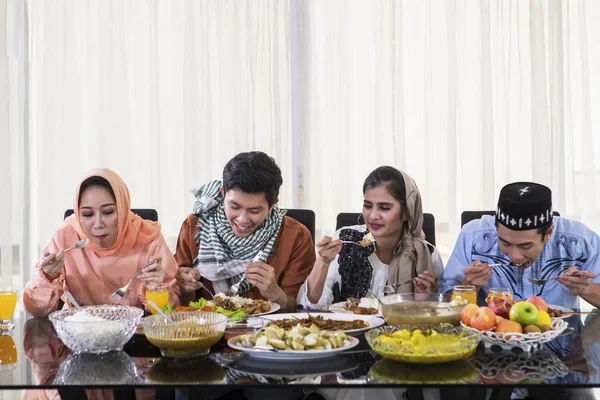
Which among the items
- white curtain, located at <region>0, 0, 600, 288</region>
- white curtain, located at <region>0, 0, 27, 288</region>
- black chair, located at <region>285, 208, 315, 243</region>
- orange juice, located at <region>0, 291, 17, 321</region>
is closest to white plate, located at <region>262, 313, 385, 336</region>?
orange juice, located at <region>0, 291, 17, 321</region>

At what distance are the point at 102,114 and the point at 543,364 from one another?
125 inches

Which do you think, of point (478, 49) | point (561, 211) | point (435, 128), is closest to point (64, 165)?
point (435, 128)

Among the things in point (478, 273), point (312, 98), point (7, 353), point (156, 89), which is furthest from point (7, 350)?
point (312, 98)

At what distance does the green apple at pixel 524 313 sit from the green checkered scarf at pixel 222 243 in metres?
1.18

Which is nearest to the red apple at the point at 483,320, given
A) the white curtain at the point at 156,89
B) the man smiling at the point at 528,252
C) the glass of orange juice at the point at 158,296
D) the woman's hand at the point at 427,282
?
the man smiling at the point at 528,252

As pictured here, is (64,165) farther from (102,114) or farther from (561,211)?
(561,211)

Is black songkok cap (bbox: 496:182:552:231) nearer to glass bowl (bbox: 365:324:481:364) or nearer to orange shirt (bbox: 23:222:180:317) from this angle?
glass bowl (bbox: 365:324:481:364)

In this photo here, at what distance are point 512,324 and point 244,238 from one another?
1.30m

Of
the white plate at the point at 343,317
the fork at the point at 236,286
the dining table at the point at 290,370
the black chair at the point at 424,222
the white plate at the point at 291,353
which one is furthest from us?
the black chair at the point at 424,222

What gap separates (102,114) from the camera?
4.20m

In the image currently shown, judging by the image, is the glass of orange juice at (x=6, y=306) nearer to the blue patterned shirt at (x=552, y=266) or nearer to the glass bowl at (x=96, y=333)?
the glass bowl at (x=96, y=333)

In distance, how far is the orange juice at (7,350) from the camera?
1.73 m

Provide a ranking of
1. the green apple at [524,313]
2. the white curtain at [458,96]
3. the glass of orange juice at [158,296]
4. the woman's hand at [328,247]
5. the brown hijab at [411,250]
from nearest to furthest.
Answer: the green apple at [524,313], the glass of orange juice at [158,296], the woman's hand at [328,247], the brown hijab at [411,250], the white curtain at [458,96]

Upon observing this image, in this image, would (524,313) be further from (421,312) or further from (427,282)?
(427,282)
